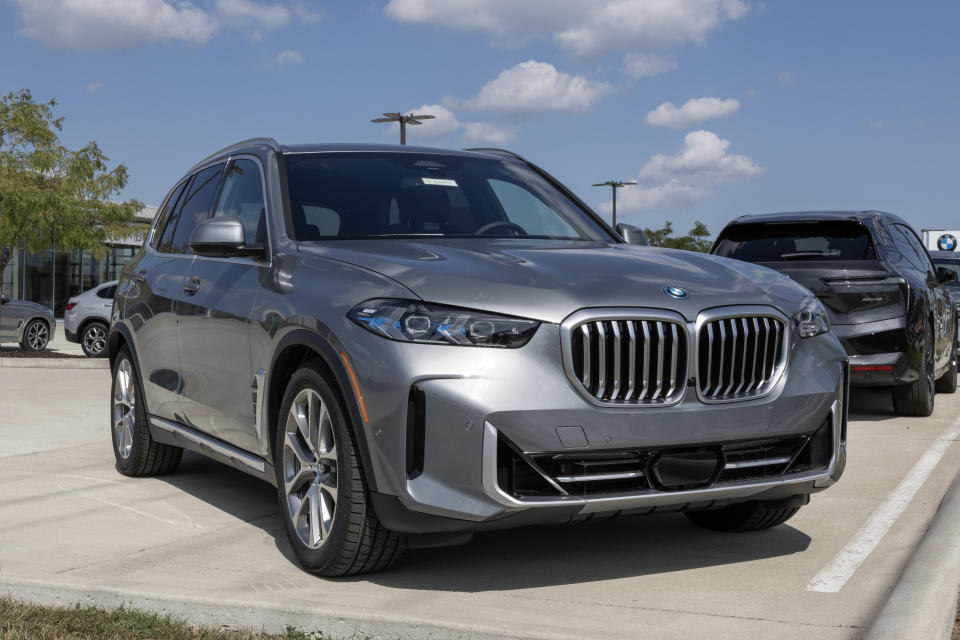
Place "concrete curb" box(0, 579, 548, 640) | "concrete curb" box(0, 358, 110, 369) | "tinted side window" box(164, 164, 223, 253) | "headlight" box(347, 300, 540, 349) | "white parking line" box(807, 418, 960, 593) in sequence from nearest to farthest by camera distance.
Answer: "concrete curb" box(0, 579, 548, 640)
"headlight" box(347, 300, 540, 349)
"white parking line" box(807, 418, 960, 593)
"tinted side window" box(164, 164, 223, 253)
"concrete curb" box(0, 358, 110, 369)

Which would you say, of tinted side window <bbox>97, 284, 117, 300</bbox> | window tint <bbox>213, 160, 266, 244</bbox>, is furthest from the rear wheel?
window tint <bbox>213, 160, 266, 244</bbox>

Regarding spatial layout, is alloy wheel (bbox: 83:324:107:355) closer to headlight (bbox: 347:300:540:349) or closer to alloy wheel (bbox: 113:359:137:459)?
alloy wheel (bbox: 113:359:137:459)

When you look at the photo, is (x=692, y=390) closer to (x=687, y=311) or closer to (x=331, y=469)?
(x=687, y=311)

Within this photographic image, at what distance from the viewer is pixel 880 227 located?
9.63 meters

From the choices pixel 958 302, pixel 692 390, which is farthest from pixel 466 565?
pixel 958 302

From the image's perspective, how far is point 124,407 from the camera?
23.7 ft

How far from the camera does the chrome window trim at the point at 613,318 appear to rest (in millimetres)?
4074

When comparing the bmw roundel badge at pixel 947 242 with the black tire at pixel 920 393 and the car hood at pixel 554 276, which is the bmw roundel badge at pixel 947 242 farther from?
the car hood at pixel 554 276

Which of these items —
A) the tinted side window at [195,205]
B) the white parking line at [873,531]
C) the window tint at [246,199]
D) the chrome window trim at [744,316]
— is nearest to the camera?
the chrome window trim at [744,316]

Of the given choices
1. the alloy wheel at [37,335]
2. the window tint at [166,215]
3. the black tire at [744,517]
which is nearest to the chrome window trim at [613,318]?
the black tire at [744,517]

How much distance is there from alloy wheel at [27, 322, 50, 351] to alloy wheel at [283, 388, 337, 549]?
754 inches

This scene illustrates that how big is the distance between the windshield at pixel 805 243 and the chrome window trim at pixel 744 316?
5186mm

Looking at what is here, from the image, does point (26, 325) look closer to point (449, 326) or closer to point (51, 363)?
point (51, 363)

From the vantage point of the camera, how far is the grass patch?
3.79m
